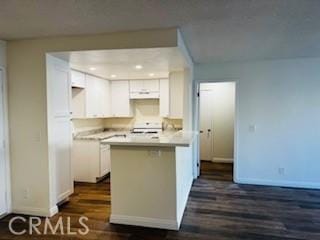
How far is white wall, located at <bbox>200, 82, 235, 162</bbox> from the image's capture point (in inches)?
266

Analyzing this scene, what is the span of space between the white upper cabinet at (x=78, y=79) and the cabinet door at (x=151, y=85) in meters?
1.51

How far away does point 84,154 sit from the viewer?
489 cm

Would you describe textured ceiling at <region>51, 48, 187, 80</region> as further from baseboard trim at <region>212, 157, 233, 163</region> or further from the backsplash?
baseboard trim at <region>212, 157, 233, 163</region>

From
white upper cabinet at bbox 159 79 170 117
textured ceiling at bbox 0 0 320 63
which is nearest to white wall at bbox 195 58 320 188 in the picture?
textured ceiling at bbox 0 0 320 63

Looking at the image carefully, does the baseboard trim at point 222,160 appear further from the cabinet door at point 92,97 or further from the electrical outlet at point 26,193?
the electrical outlet at point 26,193

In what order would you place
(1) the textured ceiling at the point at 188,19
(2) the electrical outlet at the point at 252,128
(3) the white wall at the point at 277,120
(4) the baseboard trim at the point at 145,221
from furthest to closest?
(2) the electrical outlet at the point at 252,128, (3) the white wall at the point at 277,120, (4) the baseboard trim at the point at 145,221, (1) the textured ceiling at the point at 188,19

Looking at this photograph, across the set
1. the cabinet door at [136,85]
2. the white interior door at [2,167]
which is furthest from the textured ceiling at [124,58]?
the cabinet door at [136,85]

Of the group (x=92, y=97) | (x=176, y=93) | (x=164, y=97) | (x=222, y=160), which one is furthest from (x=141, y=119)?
(x=222, y=160)

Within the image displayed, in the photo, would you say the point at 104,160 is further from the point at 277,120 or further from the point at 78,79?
the point at 277,120

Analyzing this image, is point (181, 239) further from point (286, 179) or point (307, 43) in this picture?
point (307, 43)

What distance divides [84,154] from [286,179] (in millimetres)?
4021

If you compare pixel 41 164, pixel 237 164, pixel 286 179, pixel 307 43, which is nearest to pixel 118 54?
pixel 41 164

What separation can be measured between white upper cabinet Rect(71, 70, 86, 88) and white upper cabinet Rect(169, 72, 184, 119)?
1772 millimetres

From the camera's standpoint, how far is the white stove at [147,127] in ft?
20.0
